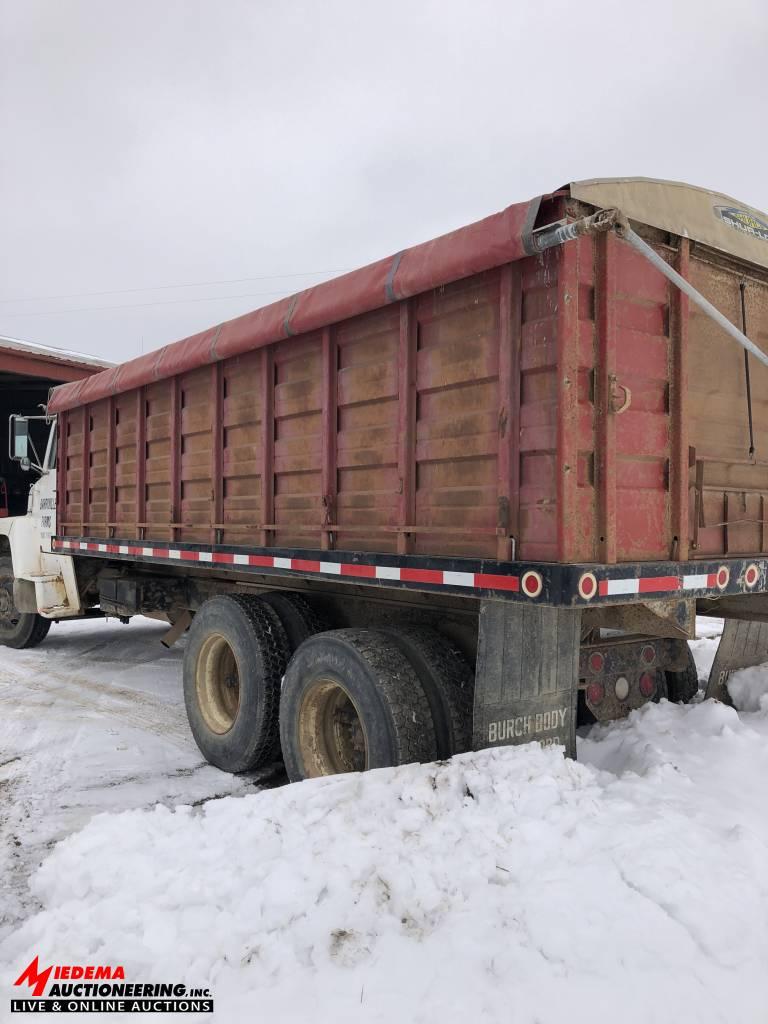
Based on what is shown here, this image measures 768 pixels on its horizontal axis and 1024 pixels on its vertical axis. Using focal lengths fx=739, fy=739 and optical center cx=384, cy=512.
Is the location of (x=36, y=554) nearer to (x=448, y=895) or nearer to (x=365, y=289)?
(x=365, y=289)

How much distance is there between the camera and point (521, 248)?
3.02 metres

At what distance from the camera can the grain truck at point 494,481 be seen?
3029 mm

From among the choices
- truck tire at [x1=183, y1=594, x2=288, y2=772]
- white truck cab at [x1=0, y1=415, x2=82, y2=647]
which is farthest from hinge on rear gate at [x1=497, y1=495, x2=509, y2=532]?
white truck cab at [x1=0, y1=415, x2=82, y2=647]

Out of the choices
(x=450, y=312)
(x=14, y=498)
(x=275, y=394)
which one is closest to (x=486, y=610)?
(x=450, y=312)

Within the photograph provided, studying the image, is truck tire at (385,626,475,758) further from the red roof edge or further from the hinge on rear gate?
the red roof edge

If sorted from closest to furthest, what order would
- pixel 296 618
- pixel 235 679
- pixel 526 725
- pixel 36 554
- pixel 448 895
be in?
pixel 448 895 → pixel 526 725 → pixel 296 618 → pixel 235 679 → pixel 36 554

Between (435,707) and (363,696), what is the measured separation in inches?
14.5

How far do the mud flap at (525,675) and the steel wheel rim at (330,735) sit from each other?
1.05 metres

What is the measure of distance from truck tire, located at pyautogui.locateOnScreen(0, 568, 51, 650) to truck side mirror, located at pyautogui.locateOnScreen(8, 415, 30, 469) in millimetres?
1541

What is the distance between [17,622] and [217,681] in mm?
5096

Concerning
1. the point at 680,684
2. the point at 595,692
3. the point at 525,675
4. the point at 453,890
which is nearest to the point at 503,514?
the point at 525,675

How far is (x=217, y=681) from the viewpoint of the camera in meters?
5.42

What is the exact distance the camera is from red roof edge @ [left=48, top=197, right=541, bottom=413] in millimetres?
3107

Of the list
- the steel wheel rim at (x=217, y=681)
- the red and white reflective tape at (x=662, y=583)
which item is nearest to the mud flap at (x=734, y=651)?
the red and white reflective tape at (x=662, y=583)
